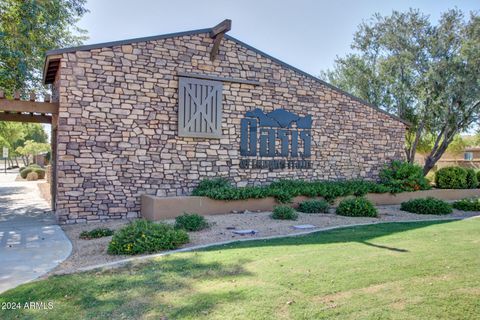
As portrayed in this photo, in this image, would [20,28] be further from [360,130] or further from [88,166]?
[360,130]

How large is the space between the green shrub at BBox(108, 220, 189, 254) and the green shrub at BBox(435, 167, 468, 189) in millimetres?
12249

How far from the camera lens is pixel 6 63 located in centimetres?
1265

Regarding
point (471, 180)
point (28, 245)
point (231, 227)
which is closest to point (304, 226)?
point (231, 227)

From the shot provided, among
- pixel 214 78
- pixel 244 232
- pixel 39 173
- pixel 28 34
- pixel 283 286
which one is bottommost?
pixel 244 232

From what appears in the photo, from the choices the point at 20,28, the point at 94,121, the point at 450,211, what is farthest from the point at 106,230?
the point at 450,211

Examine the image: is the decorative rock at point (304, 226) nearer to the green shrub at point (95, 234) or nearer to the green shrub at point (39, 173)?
the green shrub at point (95, 234)

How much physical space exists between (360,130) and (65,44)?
12500mm

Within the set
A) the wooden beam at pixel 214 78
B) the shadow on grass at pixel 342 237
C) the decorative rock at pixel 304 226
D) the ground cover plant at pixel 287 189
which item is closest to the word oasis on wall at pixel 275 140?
the ground cover plant at pixel 287 189

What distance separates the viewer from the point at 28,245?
7027mm

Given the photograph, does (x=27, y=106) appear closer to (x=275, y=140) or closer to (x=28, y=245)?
(x=28, y=245)

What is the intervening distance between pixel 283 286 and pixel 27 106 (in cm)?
830

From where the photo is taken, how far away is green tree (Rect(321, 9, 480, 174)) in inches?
623

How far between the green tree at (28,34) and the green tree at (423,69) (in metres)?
13.9

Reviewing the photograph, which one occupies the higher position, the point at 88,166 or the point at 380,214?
the point at 88,166
